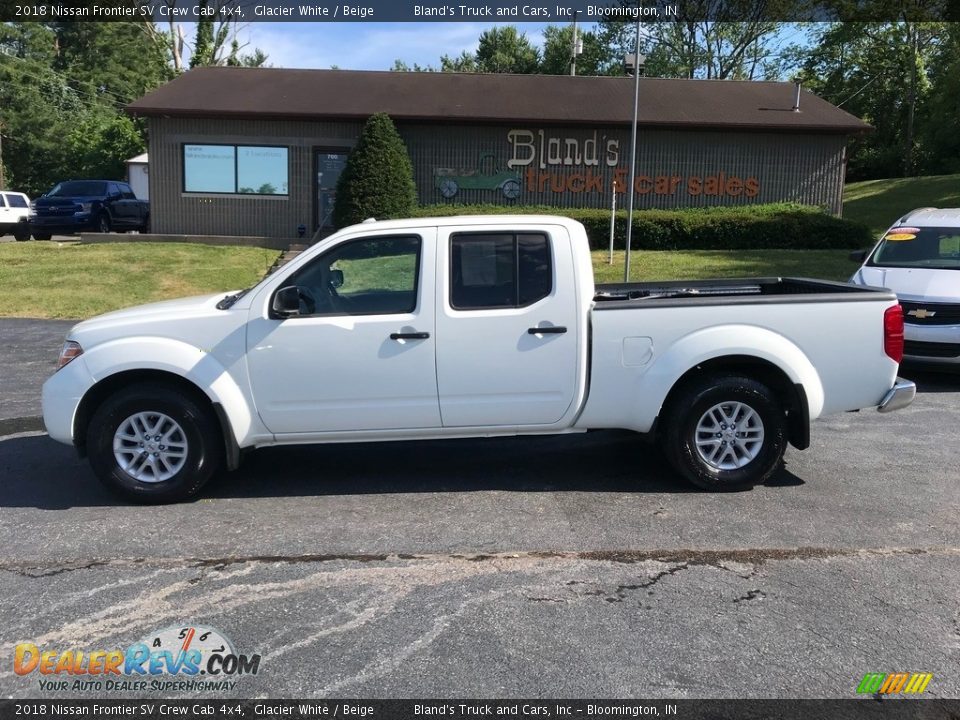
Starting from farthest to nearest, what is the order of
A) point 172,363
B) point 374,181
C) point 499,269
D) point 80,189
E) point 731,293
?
point 80,189
point 374,181
point 731,293
point 499,269
point 172,363

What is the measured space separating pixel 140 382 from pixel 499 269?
8.13 feet

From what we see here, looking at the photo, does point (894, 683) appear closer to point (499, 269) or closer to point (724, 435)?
point (724, 435)

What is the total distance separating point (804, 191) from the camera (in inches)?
968

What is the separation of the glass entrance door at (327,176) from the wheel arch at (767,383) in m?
18.8

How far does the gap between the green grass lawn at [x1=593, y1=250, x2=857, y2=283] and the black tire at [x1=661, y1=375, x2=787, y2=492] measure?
11573 millimetres

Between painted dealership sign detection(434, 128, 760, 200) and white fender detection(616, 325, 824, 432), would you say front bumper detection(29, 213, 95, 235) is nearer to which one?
painted dealership sign detection(434, 128, 760, 200)

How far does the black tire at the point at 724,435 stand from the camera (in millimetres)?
5875

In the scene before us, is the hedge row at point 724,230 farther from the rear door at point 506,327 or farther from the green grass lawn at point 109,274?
the rear door at point 506,327

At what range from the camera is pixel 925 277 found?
397 inches

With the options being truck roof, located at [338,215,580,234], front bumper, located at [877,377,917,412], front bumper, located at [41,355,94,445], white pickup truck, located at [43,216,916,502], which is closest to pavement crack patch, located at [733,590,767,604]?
white pickup truck, located at [43,216,916,502]

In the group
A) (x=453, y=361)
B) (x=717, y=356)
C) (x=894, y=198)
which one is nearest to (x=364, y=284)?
(x=453, y=361)

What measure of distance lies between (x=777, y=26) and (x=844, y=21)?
4253 mm

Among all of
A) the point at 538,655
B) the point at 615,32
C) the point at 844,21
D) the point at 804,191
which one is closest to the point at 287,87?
the point at 804,191

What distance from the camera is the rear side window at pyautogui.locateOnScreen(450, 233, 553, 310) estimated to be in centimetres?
577
